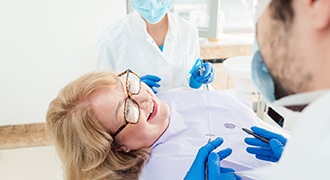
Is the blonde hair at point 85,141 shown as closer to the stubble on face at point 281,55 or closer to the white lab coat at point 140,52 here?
the white lab coat at point 140,52

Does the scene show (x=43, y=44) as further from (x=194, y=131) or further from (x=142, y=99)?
(x=194, y=131)

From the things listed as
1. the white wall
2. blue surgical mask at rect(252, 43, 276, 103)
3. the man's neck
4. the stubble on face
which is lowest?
the white wall

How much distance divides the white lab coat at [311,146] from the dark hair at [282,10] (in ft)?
0.38

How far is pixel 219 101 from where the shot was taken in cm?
137

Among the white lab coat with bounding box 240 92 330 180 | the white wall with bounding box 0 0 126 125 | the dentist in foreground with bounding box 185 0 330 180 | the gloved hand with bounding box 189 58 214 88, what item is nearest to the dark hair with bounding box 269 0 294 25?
the dentist in foreground with bounding box 185 0 330 180

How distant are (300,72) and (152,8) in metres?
1.20

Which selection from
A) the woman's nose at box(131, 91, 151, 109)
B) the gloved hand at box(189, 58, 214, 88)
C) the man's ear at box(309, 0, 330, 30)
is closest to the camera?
the man's ear at box(309, 0, 330, 30)

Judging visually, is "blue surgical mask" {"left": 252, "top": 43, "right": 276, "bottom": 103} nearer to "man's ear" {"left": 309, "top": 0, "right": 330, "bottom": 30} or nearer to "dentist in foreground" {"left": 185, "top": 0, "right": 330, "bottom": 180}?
"dentist in foreground" {"left": 185, "top": 0, "right": 330, "bottom": 180}

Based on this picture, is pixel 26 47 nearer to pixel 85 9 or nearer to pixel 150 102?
pixel 85 9

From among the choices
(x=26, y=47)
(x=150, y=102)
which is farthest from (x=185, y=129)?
(x=26, y=47)

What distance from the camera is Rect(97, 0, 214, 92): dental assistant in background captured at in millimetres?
1626

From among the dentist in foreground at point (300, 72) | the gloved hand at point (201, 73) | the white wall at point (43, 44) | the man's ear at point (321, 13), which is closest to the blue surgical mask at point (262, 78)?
the dentist in foreground at point (300, 72)

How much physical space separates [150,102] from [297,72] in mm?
789

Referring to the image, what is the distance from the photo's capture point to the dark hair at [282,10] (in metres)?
0.44
